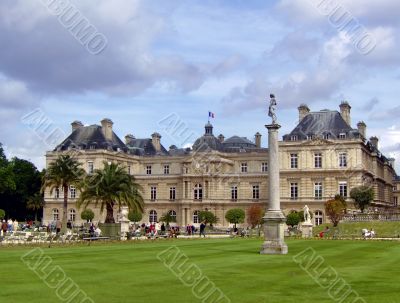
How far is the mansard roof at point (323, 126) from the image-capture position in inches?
3494

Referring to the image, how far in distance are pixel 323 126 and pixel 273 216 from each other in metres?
63.3

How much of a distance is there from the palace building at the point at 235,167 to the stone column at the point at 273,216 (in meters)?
58.9

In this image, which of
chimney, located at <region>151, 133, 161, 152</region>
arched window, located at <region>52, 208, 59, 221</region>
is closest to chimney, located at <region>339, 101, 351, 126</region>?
chimney, located at <region>151, 133, 161, 152</region>

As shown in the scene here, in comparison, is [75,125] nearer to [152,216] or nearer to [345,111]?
[152,216]

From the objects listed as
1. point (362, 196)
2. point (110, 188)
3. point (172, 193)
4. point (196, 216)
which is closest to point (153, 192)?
point (172, 193)

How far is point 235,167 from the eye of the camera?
333ft

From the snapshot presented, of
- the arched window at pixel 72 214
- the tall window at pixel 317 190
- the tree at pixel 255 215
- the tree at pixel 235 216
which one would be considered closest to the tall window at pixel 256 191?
the tree at pixel 255 215

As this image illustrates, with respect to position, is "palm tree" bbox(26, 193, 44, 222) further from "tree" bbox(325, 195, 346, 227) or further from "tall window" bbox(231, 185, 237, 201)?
"tree" bbox(325, 195, 346, 227)

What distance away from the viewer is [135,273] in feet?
60.2

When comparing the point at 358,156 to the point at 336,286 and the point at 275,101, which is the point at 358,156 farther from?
the point at 336,286

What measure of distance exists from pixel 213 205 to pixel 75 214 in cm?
2384

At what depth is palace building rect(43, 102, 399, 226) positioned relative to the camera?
8788 centimetres

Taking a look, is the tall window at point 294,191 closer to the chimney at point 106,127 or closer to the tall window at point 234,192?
the tall window at point 234,192

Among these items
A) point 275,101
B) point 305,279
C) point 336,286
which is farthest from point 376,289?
point 275,101
